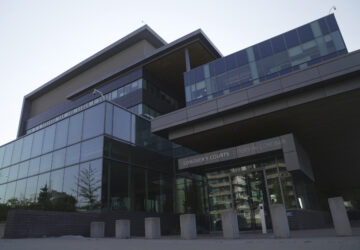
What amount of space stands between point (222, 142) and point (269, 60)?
7.99 meters

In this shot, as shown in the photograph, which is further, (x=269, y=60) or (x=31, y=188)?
(x=31, y=188)

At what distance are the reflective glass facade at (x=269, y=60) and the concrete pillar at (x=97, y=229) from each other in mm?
13428

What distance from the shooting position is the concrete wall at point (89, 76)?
123ft

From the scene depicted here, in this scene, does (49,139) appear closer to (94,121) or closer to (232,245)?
(94,121)

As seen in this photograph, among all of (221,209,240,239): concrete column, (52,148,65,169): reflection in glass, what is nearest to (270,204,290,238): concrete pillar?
(221,209,240,239): concrete column

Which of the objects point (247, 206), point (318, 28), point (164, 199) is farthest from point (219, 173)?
point (318, 28)

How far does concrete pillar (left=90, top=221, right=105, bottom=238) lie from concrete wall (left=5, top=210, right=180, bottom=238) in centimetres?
98

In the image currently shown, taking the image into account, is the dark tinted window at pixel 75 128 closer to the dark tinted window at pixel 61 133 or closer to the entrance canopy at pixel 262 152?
the dark tinted window at pixel 61 133

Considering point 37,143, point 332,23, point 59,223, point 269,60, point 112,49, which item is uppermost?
point 112,49

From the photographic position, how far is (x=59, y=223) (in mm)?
16266

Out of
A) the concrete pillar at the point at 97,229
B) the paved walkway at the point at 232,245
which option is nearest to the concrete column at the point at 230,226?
the paved walkway at the point at 232,245

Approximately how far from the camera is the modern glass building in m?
18.5

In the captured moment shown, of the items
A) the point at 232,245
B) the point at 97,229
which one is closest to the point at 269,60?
the point at 232,245

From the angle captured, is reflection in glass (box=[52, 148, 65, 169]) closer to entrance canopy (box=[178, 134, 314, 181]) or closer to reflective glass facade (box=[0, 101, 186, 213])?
reflective glass facade (box=[0, 101, 186, 213])
